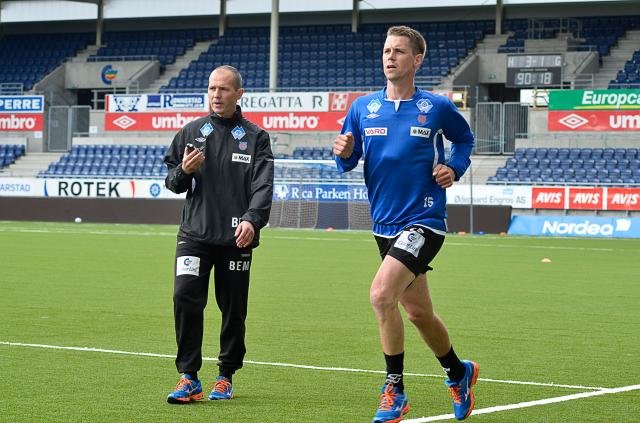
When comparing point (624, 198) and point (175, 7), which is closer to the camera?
point (624, 198)

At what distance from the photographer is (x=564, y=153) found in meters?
41.1

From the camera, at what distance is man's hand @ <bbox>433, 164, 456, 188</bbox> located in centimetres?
707

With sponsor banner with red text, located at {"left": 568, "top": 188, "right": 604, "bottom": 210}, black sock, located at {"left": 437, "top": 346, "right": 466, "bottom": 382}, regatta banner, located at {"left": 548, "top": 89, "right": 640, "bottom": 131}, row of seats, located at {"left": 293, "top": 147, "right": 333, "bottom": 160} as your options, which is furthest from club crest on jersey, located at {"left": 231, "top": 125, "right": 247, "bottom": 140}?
row of seats, located at {"left": 293, "top": 147, "right": 333, "bottom": 160}

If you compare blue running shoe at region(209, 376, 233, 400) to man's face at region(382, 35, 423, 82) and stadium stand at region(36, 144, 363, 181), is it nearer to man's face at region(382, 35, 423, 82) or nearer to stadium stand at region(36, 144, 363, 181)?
man's face at region(382, 35, 423, 82)

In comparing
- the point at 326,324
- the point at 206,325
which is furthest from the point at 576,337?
the point at 206,325

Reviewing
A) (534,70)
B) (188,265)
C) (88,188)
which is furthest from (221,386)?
→ (534,70)

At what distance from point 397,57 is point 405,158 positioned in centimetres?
59

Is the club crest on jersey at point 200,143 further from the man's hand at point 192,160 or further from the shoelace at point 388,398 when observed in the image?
the shoelace at point 388,398

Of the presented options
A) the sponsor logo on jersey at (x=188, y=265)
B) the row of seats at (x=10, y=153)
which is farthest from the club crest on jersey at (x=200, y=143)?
the row of seats at (x=10, y=153)

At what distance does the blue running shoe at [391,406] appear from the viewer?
675 cm

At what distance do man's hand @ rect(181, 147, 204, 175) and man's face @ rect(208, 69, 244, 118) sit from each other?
0.38 metres

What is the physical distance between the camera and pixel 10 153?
164 ft

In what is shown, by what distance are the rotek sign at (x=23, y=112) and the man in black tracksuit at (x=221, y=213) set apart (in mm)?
42500

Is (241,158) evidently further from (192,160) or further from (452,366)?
(452,366)
